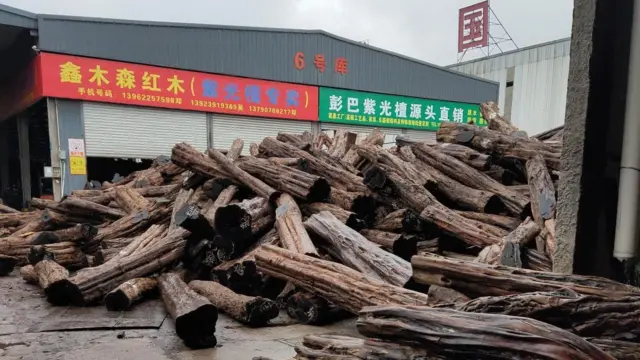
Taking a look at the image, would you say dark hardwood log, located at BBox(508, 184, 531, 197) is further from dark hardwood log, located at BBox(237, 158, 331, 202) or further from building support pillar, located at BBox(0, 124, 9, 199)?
building support pillar, located at BBox(0, 124, 9, 199)

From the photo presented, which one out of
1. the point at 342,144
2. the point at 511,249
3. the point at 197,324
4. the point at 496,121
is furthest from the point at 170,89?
the point at 511,249

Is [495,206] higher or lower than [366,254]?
higher

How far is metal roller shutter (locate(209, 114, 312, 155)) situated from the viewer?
16562mm

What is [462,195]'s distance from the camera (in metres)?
6.10

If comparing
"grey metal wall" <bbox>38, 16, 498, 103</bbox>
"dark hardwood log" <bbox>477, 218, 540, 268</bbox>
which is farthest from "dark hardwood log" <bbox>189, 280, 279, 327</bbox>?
"grey metal wall" <bbox>38, 16, 498, 103</bbox>

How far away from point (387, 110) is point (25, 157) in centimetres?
1583

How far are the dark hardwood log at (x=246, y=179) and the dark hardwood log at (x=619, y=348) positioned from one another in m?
4.91

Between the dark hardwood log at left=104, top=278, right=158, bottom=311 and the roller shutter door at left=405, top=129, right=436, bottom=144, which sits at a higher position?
the roller shutter door at left=405, top=129, right=436, bottom=144

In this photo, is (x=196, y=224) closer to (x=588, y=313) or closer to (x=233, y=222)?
(x=233, y=222)

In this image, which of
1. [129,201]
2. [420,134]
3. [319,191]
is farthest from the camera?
[420,134]

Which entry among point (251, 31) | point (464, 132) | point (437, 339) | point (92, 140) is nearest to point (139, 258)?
point (437, 339)

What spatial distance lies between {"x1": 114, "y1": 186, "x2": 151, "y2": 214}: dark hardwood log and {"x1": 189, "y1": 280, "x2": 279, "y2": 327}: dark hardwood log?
12.7ft

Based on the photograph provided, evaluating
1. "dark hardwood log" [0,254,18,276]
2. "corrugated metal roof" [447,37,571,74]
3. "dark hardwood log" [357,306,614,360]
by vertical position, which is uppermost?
"corrugated metal roof" [447,37,571,74]

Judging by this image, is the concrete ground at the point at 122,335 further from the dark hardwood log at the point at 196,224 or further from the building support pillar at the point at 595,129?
the building support pillar at the point at 595,129
